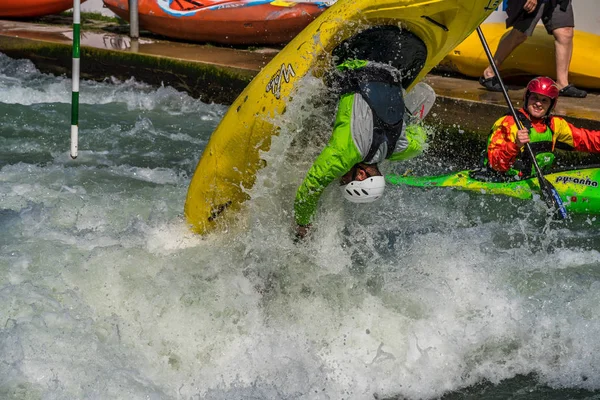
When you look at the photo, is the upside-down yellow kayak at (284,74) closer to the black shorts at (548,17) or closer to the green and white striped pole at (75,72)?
the green and white striped pole at (75,72)

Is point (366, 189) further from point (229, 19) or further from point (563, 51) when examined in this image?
point (229, 19)

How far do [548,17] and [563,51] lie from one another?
32 centimetres

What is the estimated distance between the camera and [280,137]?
3895mm

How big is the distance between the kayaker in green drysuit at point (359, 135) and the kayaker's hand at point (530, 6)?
3.46m

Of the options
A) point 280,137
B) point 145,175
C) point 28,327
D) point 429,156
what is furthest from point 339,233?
point 429,156

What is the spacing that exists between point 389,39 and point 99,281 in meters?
1.86

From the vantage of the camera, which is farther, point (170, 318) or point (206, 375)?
point (170, 318)

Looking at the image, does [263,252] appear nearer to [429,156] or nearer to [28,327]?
[28,327]

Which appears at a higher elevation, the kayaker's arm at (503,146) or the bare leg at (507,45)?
the bare leg at (507,45)

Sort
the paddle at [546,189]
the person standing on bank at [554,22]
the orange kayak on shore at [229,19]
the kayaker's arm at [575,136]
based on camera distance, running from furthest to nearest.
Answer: the orange kayak on shore at [229,19], the person standing on bank at [554,22], the kayaker's arm at [575,136], the paddle at [546,189]

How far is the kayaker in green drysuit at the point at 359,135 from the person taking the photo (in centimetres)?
366

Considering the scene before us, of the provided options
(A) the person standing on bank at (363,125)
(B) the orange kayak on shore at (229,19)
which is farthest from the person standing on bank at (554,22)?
(A) the person standing on bank at (363,125)

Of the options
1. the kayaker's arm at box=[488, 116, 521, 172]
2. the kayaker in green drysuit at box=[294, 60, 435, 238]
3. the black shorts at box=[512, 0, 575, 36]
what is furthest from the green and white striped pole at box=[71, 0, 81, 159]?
the black shorts at box=[512, 0, 575, 36]

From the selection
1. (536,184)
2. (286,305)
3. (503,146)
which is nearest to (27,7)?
(503,146)
